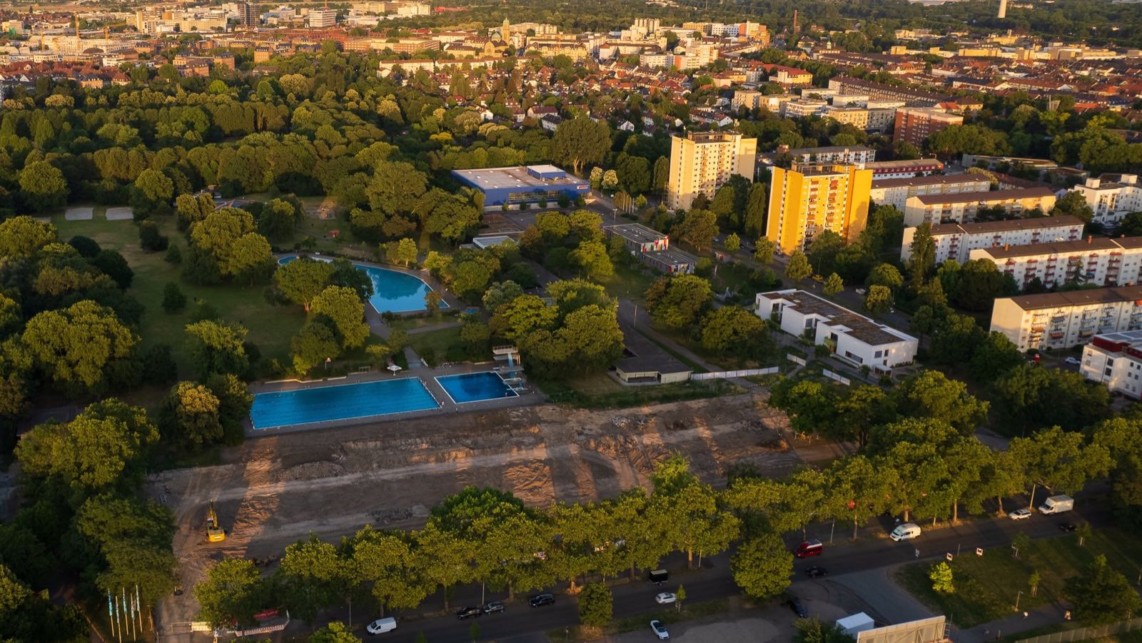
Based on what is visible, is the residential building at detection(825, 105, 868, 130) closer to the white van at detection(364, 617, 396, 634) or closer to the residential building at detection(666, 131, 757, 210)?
the residential building at detection(666, 131, 757, 210)

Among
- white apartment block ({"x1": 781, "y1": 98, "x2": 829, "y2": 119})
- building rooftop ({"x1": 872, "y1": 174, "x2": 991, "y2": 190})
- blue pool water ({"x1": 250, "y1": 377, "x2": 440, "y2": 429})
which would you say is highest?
white apartment block ({"x1": 781, "y1": 98, "x2": 829, "y2": 119})

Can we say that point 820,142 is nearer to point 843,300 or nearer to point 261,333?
point 843,300

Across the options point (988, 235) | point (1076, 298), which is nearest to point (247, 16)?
point (988, 235)

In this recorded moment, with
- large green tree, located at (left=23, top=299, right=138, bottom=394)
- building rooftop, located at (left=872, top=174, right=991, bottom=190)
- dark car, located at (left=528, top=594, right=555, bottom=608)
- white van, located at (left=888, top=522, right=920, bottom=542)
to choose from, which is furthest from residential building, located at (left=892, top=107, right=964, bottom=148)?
dark car, located at (left=528, top=594, right=555, bottom=608)

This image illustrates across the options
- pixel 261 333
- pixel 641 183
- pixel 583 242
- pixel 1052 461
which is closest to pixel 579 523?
pixel 1052 461

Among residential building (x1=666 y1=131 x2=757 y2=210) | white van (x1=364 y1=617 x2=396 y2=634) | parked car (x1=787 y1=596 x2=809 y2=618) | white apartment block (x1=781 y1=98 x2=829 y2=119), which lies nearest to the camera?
white van (x1=364 y1=617 x2=396 y2=634)

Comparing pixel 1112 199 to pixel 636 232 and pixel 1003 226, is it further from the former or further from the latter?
pixel 636 232

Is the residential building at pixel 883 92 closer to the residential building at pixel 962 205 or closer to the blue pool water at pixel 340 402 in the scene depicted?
the residential building at pixel 962 205

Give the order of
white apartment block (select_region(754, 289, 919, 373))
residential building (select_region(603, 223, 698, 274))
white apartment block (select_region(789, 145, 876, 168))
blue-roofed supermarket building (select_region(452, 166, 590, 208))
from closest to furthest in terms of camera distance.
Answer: white apartment block (select_region(754, 289, 919, 373)) < residential building (select_region(603, 223, 698, 274)) < blue-roofed supermarket building (select_region(452, 166, 590, 208)) < white apartment block (select_region(789, 145, 876, 168))
